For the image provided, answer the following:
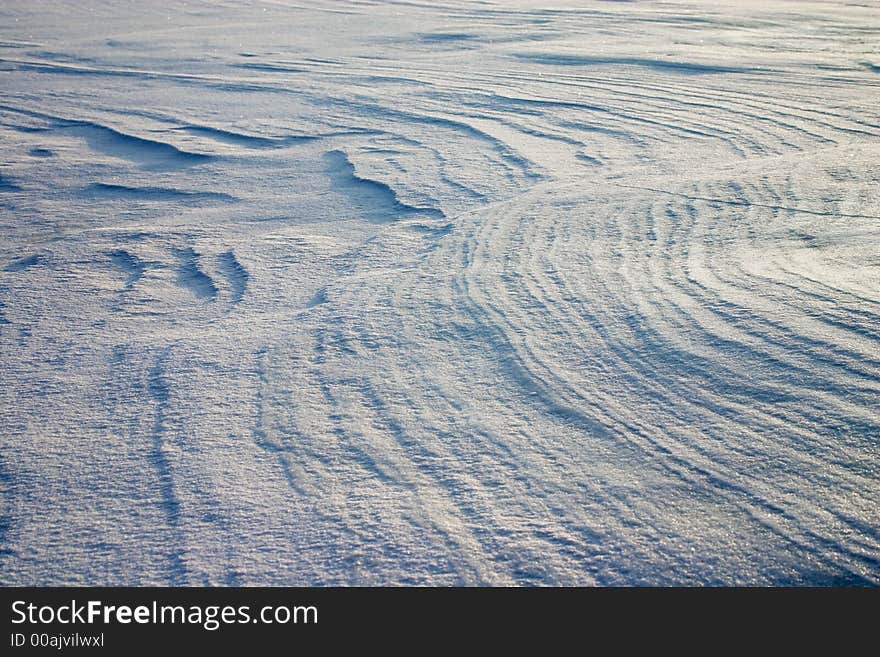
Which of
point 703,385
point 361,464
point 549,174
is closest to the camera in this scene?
point 361,464

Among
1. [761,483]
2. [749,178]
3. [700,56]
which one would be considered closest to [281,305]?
[761,483]

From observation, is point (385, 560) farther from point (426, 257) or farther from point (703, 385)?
point (426, 257)

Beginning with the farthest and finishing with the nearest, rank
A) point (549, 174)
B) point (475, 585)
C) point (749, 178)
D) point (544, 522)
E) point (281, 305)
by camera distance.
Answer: point (549, 174), point (749, 178), point (281, 305), point (544, 522), point (475, 585)

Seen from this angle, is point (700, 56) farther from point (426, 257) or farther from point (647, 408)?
point (647, 408)

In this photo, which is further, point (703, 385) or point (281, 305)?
point (281, 305)

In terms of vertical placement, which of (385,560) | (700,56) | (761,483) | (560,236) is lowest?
(385,560)

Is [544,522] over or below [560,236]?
below

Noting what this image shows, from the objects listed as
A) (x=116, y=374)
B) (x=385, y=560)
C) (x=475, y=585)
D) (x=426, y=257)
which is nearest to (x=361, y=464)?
(x=385, y=560)
